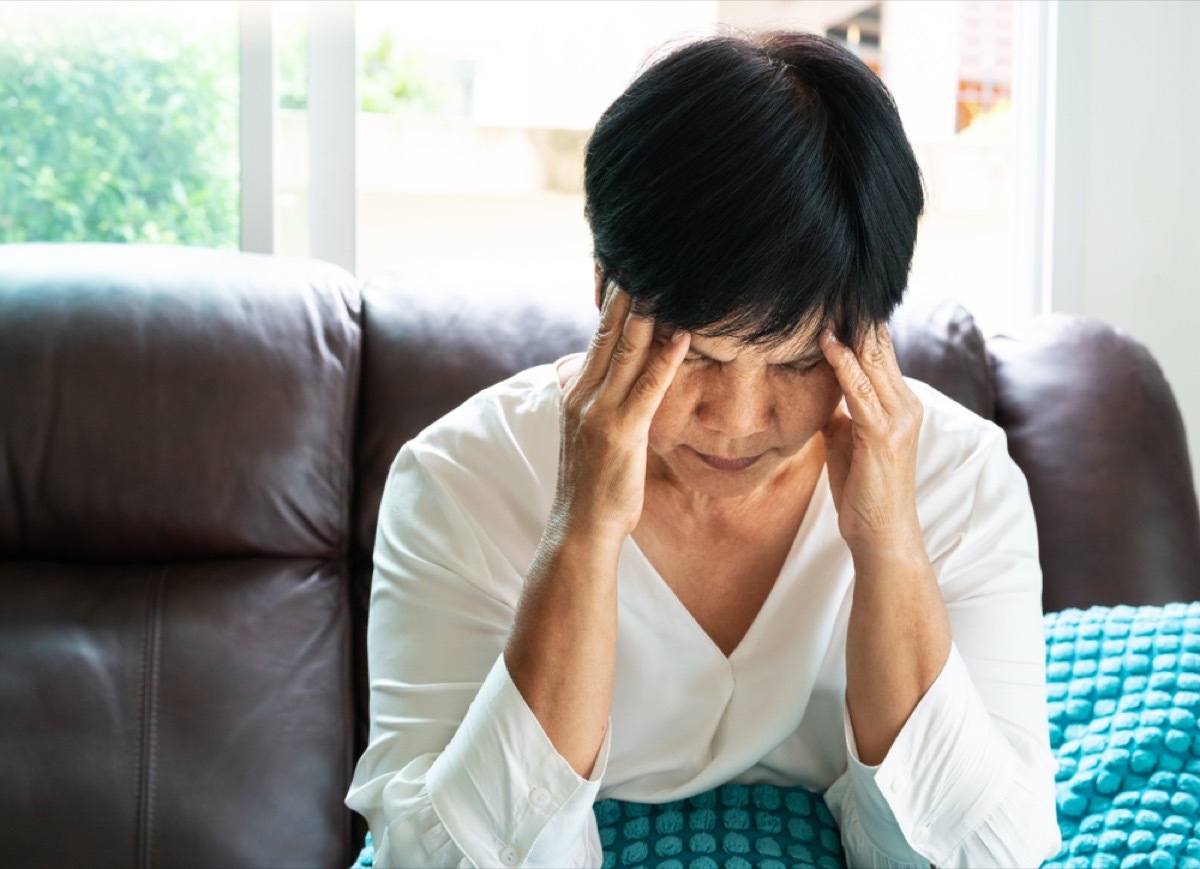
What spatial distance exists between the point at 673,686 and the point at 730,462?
0.88ft

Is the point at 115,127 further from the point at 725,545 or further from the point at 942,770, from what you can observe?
the point at 942,770

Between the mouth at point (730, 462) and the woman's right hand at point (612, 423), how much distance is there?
69 mm

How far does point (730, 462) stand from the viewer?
116 centimetres

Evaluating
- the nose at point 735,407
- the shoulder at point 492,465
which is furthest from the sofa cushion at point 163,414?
the nose at point 735,407

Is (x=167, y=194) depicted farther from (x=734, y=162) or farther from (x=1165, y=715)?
(x=1165, y=715)

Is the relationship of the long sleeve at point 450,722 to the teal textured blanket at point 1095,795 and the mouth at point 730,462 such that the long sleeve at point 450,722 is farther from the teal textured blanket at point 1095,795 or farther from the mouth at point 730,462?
the mouth at point 730,462

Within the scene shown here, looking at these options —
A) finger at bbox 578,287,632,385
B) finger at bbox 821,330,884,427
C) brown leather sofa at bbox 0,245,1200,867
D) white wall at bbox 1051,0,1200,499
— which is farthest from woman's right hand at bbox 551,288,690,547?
white wall at bbox 1051,0,1200,499

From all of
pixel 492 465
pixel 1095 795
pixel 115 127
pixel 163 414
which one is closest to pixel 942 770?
pixel 1095 795

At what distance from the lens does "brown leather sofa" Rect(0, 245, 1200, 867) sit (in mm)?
1590

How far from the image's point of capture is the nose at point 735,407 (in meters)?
1.09

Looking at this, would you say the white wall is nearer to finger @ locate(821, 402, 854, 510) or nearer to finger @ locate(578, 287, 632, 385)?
finger @ locate(821, 402, 854, 510)

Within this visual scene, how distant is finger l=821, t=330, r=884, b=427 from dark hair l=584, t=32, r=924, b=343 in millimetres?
16

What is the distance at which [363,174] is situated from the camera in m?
2.34

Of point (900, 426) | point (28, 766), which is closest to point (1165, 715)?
point (900, 426)
